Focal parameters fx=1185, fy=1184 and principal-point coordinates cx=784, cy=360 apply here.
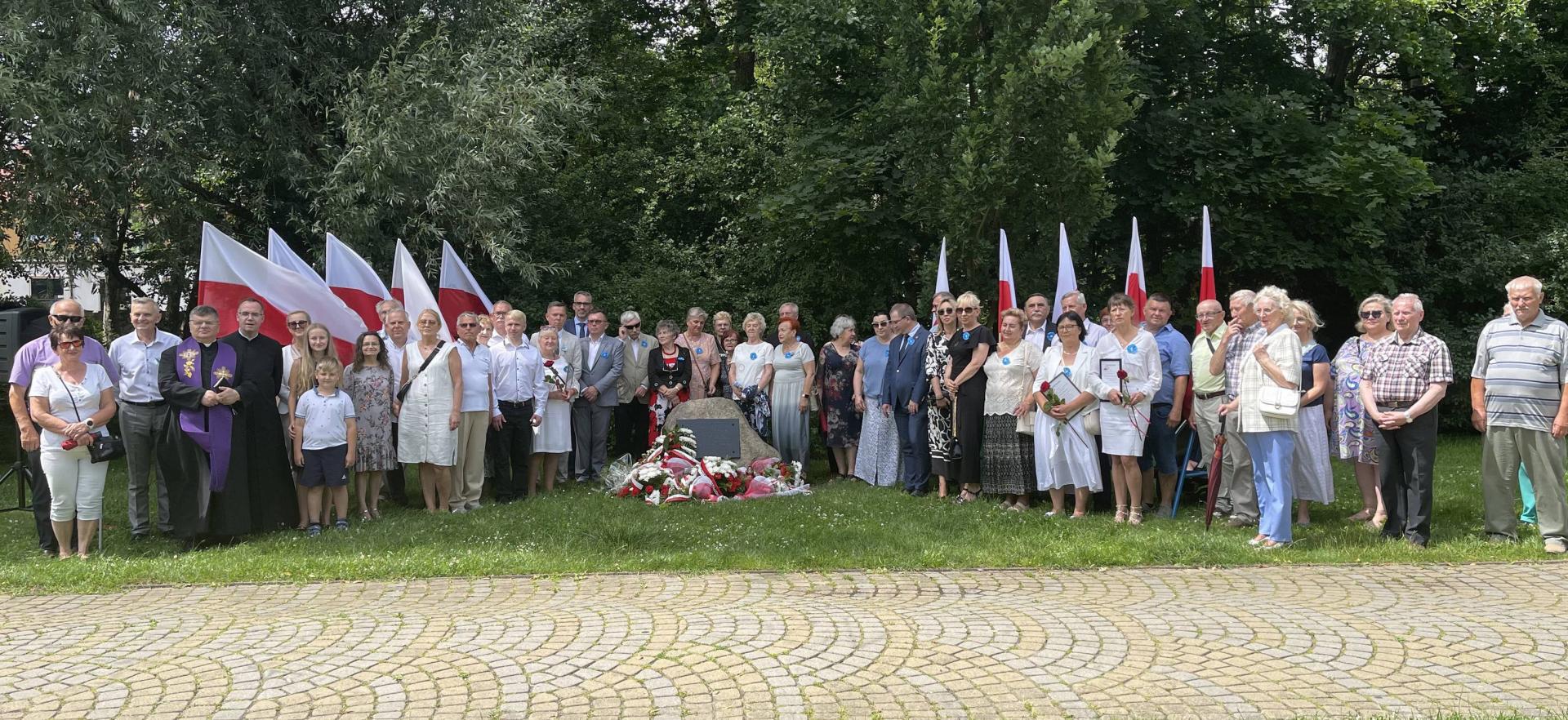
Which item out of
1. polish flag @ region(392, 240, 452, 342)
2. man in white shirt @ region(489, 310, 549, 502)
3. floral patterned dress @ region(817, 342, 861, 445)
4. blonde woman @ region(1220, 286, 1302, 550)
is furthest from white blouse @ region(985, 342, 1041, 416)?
polish flag @ region(392, 240, 452, 342)

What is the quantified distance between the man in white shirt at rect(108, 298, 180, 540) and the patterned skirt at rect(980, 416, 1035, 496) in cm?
639

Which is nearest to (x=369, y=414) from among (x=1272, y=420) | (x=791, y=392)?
(x=791, y=392)

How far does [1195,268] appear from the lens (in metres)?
17.3

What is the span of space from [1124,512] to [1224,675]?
4308 mm

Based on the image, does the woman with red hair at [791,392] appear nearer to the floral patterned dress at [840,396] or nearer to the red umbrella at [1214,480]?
the floral patterned dress at [840,396]

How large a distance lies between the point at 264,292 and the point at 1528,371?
30.8ft

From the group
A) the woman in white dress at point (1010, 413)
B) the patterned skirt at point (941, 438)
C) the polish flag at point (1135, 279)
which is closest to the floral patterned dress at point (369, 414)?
the patterned skirt at point (941, 438)

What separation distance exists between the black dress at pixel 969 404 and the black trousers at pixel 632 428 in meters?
3.93

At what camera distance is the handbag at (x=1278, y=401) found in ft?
25.4

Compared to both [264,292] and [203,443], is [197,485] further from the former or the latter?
[264,292]

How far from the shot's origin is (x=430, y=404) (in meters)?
9.78

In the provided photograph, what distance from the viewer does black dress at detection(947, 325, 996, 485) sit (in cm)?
1011

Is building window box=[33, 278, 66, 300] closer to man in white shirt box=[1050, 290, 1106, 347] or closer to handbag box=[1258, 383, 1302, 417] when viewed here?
man in white shirt box=[1050, 290, 1106, 347]

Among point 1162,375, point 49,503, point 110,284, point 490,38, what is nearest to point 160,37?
point 490,38
